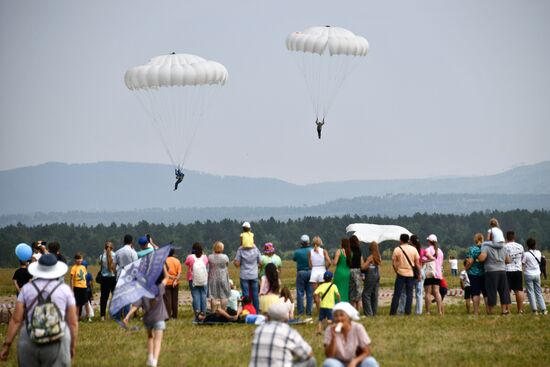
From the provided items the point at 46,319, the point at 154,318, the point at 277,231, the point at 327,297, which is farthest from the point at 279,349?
the point at 277,231

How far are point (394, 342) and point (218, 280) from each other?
5811 mm

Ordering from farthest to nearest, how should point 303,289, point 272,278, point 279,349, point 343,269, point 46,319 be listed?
point 303,289, point 343,269, point 272,278, point 46,319, point 279,349

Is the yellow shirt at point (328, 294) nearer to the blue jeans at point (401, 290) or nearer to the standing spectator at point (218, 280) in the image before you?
the blue jeans at point (401, 290)

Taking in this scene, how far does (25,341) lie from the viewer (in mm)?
14367

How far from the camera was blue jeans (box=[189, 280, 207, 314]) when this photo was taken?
1005 inches

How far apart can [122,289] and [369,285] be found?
8.45m

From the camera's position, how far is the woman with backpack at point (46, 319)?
14.2 metres

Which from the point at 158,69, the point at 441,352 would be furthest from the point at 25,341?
the point at 158,69

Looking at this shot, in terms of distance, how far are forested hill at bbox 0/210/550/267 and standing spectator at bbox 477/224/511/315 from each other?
108 meters

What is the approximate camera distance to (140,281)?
17.8 m

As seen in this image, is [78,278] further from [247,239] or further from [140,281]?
[140,281]

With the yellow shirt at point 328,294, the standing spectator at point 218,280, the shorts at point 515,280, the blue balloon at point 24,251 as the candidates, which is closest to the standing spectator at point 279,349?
the yellow shirt at point 328,294

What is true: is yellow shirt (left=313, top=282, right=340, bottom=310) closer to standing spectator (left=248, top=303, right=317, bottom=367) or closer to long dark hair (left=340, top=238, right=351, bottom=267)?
long dark hair (left=340, top=238, right=351, bottom=267)

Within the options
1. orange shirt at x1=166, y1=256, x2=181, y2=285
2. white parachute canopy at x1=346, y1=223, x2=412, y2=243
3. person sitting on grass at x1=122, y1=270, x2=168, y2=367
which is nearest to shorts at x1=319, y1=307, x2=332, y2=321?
orange shirt at x1=166, y1=256, x2=181, y2=285
